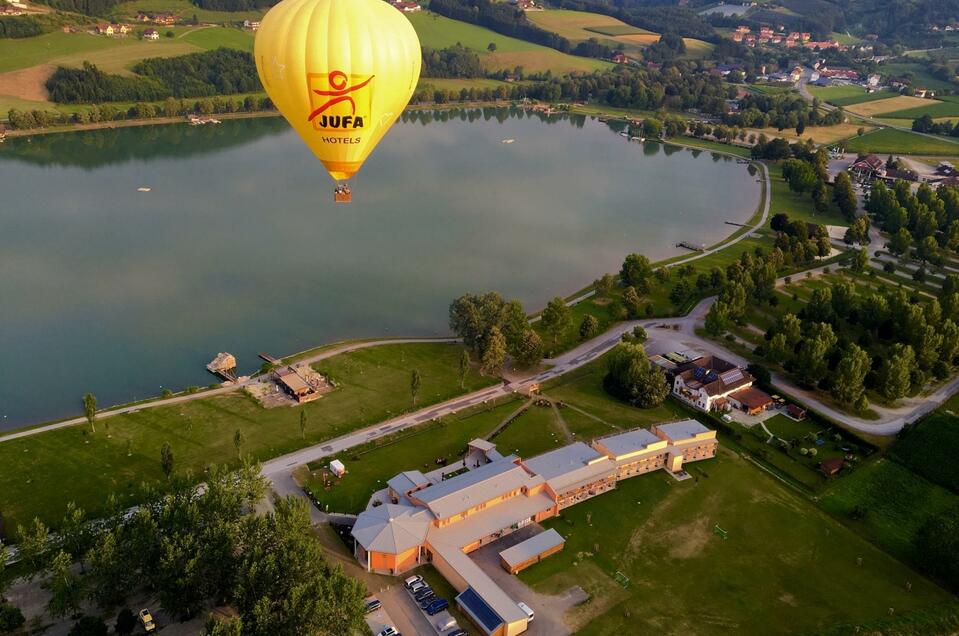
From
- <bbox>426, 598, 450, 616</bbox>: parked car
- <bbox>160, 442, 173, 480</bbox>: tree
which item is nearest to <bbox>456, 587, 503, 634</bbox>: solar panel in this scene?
<bbox>426, 598, 450, 616</bbox>: parked car

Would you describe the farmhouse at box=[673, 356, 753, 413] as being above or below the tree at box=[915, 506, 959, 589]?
above

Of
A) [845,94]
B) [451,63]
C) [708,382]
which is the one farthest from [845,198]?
[451,63]

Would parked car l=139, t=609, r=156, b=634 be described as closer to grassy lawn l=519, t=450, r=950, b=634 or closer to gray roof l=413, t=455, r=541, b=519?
gray roof l=413, t=455, r=541, b=519

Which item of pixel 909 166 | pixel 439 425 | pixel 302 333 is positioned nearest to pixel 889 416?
pixel 439 425

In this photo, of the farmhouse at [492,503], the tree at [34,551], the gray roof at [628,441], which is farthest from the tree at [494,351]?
the tree at [34,551]

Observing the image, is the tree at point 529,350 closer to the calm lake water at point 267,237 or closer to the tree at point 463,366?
the tree at point 463,366
